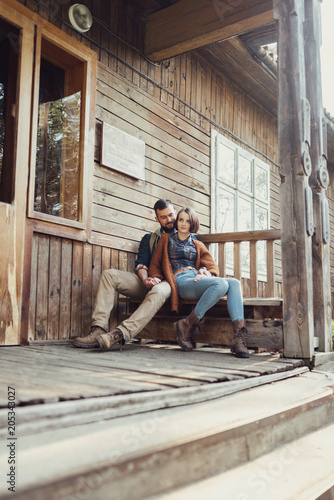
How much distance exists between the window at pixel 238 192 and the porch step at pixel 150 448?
4.48m

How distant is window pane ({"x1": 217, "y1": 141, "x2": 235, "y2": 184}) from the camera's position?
20.5 ft

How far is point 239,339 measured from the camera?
3.22 m

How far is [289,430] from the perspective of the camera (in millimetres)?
1686

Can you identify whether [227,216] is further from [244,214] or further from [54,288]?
[54,288]

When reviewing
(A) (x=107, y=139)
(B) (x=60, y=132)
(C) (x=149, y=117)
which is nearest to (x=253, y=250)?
(A) (x=107, y=139)

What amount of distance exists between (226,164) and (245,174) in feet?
1.79

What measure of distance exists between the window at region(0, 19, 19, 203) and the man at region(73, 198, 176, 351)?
1.01 metres

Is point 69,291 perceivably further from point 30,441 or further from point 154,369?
point 30,441

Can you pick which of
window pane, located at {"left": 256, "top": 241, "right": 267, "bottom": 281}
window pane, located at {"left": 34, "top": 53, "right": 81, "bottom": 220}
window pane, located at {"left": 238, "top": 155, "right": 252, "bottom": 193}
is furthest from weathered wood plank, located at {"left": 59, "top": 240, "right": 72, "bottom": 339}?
window pane, located at {"left": 256, "top": 241, "right": 267, "bottom": 281}

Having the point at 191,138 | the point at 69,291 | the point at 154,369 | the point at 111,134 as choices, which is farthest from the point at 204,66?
the point at 154,369

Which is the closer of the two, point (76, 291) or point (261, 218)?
point (76, 291)

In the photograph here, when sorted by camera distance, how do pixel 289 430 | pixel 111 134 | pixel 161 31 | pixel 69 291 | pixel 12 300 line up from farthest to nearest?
1. pixel 161 31
2. pixel 111 134
3. pixel 69 291
4. pixel 12 300
5. pixel 289 430

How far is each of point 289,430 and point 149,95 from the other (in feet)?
13.4

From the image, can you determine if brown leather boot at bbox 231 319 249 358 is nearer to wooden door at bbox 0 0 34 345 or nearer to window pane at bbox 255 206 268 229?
wooden door at bbox 0 0 34 345
